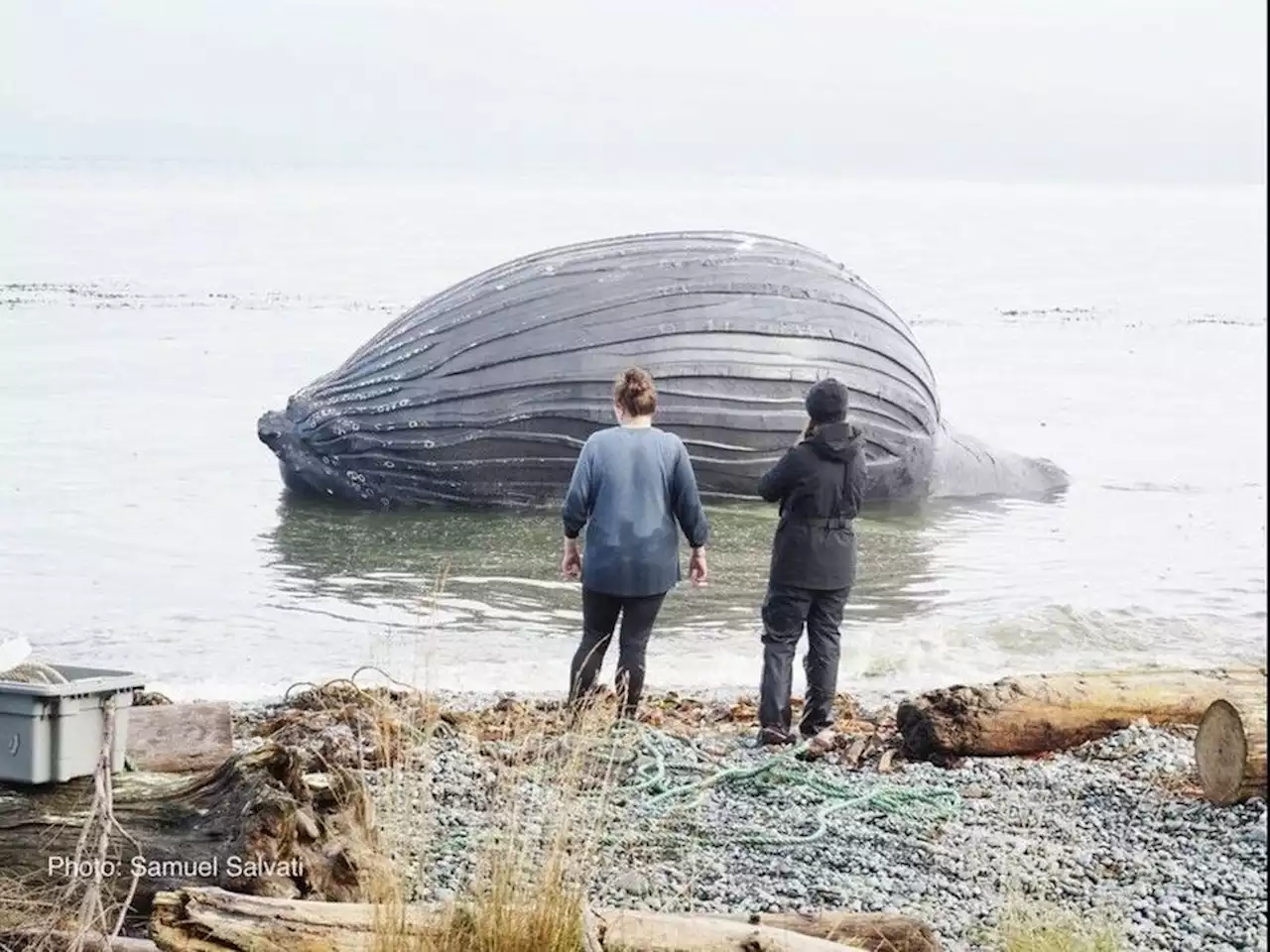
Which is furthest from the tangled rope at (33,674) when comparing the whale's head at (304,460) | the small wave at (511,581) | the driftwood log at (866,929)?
the whale's head at (304,460)

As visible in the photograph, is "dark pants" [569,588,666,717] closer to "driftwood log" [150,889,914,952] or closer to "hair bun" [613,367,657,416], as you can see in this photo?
"hair bun" [613,367,657,416]

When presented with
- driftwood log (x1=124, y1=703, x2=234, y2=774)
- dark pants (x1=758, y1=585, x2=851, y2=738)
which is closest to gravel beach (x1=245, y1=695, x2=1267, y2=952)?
dark pants (x1=758, y1=585, x2=851, y2=738)

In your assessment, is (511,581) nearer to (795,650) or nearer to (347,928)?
(795,650)

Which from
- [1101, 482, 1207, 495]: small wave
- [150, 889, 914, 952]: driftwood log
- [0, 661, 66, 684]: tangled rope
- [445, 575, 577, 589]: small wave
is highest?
[1101, 482, 1207, 495]: small wave

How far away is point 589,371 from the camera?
37.8ft

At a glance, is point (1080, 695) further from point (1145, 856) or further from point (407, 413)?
point (407, 413)

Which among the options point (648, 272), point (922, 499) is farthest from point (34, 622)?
point (922, 499)

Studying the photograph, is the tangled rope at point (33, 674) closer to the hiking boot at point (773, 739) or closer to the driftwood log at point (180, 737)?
the driftwood log at point (180, 737)

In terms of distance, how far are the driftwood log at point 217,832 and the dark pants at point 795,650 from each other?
2.80 m

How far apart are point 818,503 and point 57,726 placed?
3.47 metres

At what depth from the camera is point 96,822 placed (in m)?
4.85

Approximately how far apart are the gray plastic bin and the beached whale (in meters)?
6.50

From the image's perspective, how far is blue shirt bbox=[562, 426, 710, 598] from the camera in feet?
25.3

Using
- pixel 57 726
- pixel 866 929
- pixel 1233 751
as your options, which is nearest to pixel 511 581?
pixel 1233 751
